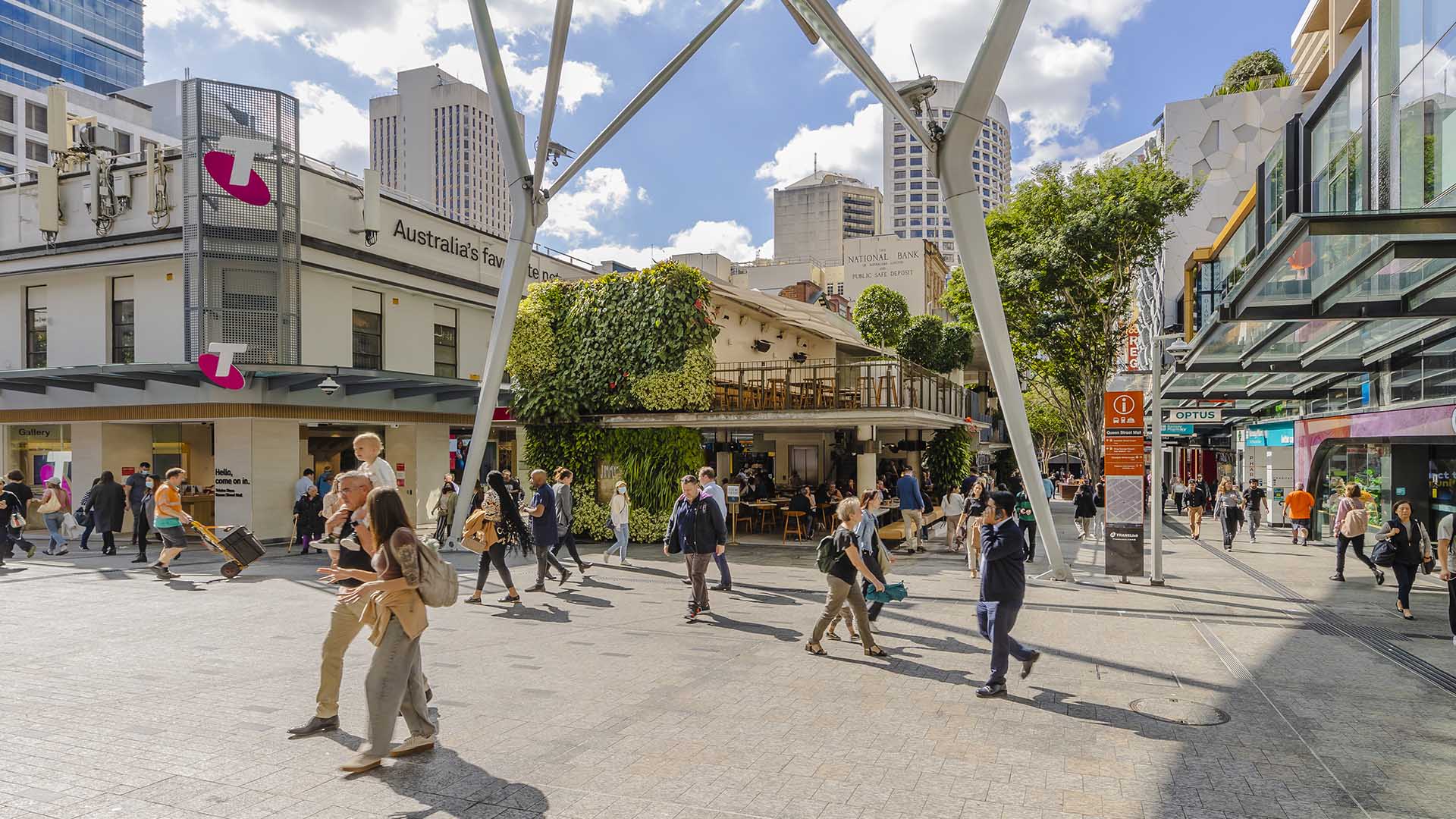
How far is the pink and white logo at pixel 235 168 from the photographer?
18.1 m

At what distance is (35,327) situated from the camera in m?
21.4

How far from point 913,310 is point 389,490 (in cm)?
6813

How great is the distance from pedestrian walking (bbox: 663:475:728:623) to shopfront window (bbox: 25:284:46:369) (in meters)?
20.5

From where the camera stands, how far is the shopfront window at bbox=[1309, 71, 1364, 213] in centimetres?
1558

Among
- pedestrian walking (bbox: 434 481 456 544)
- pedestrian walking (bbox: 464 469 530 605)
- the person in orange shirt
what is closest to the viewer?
pedestrian walking (bbox: 464 469 530 605)

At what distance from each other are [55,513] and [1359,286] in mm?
22275

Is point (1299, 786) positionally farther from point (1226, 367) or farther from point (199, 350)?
point (199, 350)

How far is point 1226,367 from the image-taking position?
623 inches

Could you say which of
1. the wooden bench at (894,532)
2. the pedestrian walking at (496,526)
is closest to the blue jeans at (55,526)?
the pedestrian walking at (496,526)

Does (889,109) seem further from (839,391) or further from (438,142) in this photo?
(438,142)

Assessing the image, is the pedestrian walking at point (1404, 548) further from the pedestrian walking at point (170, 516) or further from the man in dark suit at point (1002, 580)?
the pedestrian walking at point (170, 516)

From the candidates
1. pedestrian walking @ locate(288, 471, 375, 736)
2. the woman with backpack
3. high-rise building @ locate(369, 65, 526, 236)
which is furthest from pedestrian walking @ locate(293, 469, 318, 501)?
high-rise building @ locate(369, 65, 526, 236)

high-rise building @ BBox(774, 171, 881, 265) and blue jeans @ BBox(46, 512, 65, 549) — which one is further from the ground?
high-rise building @ BBox(774, 171, 881, 265)

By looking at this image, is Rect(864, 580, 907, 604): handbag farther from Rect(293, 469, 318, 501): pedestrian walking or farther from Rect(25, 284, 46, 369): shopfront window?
Rect(25, 284, 46, 369): shopfront window
